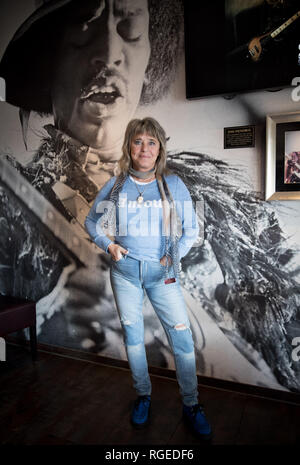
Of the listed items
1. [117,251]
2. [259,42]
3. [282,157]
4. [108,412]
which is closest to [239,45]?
[259,42]

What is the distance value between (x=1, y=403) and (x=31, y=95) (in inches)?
84.3

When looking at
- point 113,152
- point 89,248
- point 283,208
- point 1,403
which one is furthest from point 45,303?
point 283,208

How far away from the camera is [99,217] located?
1.96 meters

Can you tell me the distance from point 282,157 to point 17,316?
2039mm

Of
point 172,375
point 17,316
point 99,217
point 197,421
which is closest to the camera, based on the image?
point 197,421

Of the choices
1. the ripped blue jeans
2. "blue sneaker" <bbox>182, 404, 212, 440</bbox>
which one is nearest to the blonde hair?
the ripped blue jeans

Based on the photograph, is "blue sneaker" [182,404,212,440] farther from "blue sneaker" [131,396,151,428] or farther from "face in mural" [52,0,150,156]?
"face in mural" [52,0,150,156]

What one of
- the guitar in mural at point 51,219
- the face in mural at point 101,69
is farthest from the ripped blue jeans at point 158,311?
the face in mural at point 101,69

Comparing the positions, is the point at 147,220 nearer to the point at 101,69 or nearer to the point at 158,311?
the point at 158,311

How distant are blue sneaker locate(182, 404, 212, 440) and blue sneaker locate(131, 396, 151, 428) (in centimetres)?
21

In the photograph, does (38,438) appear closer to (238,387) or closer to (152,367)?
(152,367)

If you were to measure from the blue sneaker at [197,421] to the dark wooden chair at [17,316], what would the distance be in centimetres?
132

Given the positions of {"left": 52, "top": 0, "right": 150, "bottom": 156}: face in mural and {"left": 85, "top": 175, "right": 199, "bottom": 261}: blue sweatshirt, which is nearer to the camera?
{"left": 85, "top": 175, "right": 199, "bottom": 261}: blue sweatshirt

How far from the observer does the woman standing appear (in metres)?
1.78
